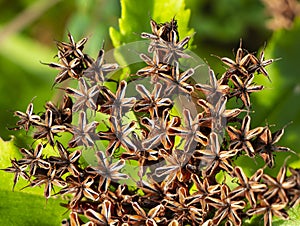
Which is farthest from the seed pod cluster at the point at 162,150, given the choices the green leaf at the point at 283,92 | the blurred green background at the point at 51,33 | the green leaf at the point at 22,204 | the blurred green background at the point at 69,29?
the blurred green background at the point at 51,33

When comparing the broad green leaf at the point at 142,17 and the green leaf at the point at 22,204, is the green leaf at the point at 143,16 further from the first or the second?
the green leaf at the point at 22,204

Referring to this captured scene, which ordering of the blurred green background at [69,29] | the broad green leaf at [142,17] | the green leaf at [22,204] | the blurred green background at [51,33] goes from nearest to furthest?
the green leaf at [22,204] → the broad green leaf at [142,17] → the blurred green background at [69,29] → the blurred green background at [51,33]

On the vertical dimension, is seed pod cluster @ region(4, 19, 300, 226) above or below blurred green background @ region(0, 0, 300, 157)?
below

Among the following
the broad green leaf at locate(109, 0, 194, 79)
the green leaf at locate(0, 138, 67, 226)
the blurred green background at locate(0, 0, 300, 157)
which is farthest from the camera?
the blurred green background at locate(0, 0, 300, 157)

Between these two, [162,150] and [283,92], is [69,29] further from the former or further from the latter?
[162,150]

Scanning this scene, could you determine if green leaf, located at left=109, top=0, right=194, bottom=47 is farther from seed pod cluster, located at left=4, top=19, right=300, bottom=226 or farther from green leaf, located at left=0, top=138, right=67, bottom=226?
green leaf, located at left=0, top=138, right=67, bottom=226

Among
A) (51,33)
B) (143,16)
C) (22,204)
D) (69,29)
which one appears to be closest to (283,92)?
(143,16)

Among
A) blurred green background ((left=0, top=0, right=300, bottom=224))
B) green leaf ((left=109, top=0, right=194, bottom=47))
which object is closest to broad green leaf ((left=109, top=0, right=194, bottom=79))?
green leaf ((left=109, top=0, right=194, bottom=47))

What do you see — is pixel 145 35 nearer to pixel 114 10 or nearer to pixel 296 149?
pixel 296 149

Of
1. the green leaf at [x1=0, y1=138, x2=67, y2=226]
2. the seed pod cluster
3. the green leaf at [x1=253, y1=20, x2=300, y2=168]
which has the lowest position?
the green leaf at [x1=0, y1=138, x2=67, y2=226]
